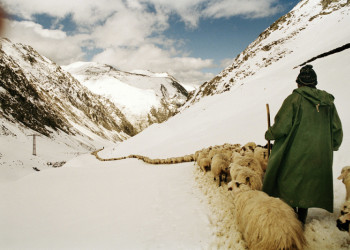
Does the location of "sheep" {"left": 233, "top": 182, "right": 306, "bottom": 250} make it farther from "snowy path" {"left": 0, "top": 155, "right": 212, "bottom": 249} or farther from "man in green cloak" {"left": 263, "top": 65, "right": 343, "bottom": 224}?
"snowy path" {"left": 0, "top": 155, "right": 212, "bottom": 249}

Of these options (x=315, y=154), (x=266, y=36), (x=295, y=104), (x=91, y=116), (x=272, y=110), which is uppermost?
(x=266, y=36)

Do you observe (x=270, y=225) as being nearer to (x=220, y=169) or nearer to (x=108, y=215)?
(x=220, y=169)

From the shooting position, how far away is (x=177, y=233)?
156 inches

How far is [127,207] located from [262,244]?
12.1 feet

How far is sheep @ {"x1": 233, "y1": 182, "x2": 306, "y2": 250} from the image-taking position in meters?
2.43

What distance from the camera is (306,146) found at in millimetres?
3092

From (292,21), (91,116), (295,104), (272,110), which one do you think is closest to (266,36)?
(292,21)

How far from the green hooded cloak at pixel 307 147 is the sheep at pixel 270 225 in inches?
19.6

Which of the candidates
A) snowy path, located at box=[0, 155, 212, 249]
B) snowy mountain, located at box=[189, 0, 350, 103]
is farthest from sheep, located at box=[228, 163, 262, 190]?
snowy mountain, located at box=[189, 0, 350, 103]

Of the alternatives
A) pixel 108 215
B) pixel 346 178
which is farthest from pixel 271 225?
pixel 108 215

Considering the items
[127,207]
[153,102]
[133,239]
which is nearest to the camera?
[133,239]

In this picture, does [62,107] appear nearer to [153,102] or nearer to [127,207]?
[127,207]

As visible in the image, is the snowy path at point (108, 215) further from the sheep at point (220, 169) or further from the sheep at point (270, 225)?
the sheep at point (270, 225)

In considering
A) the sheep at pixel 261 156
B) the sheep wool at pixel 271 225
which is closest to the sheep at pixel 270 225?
the sheep wool at pixel 271 225
